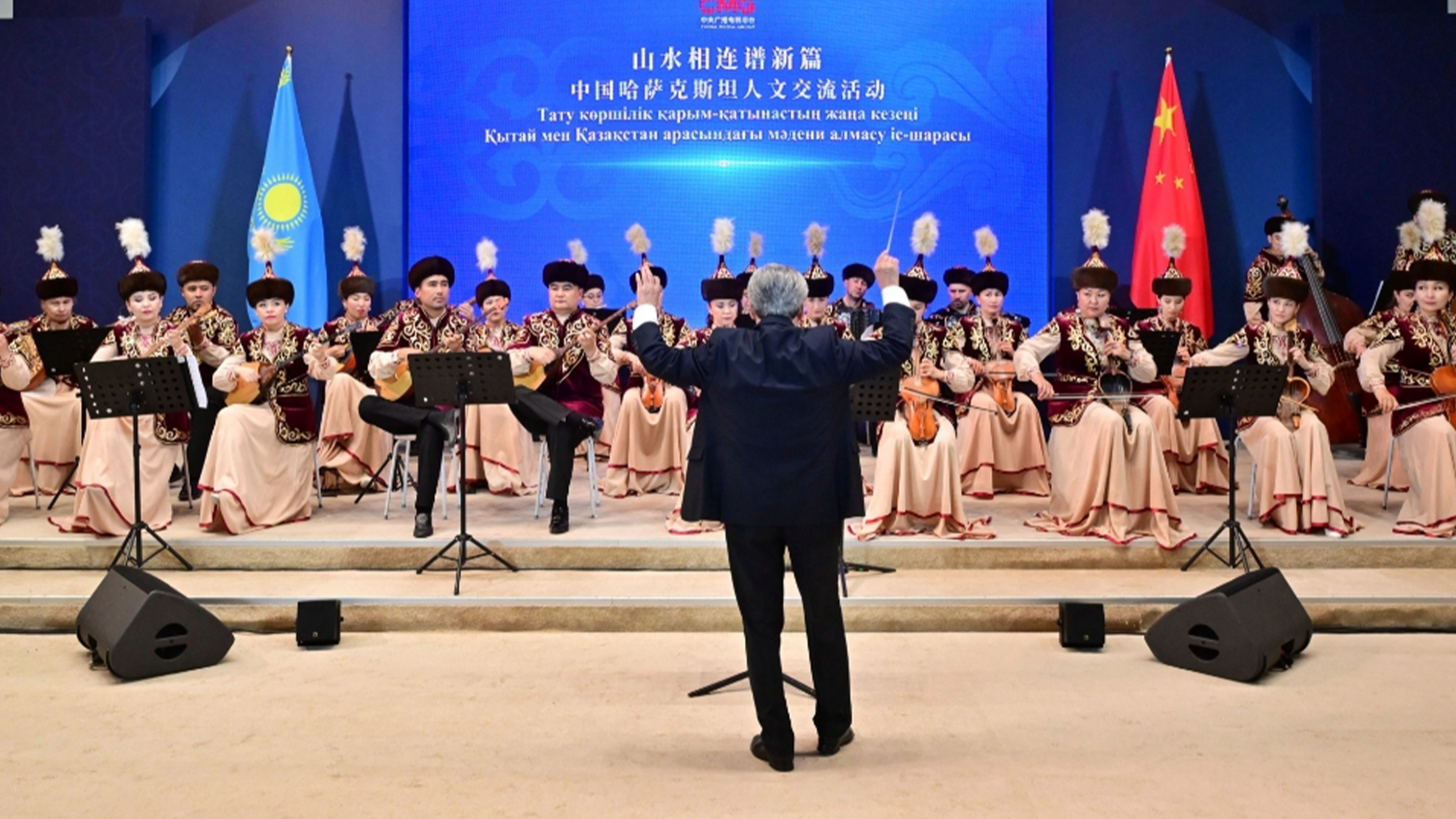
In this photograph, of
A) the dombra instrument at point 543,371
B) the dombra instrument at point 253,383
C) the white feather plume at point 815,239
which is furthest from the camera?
the white feather plume at point 815,239

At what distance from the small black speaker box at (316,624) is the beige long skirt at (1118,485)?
4.02 metres

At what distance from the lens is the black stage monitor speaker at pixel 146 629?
16.8 feet

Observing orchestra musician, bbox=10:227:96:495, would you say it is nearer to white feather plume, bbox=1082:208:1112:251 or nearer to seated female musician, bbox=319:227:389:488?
seated female musician, bbox=319:227:389:488

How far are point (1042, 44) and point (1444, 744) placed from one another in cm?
760

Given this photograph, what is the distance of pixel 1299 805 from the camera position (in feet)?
12.2

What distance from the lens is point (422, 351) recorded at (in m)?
7.61

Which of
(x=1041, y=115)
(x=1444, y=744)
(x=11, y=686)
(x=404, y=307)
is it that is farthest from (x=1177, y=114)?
(x=11, y=686)

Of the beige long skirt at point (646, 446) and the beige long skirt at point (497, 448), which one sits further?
the beige long skirt at point (646, 446)

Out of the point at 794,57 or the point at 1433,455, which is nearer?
the point at 1433,455

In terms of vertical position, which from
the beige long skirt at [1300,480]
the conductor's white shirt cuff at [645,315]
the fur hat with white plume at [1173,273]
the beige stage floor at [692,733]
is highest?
the fur hat with white plume at [1173,273]

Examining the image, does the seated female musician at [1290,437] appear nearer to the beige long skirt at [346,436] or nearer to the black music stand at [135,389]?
the beige long skirt at [346,436]

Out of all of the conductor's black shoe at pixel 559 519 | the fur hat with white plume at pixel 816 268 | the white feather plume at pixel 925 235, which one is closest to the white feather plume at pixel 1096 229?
the white feather plume at pixel 925 235

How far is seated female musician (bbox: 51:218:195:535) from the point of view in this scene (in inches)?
277

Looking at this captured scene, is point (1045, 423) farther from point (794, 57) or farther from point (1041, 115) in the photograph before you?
point (794, 57)
